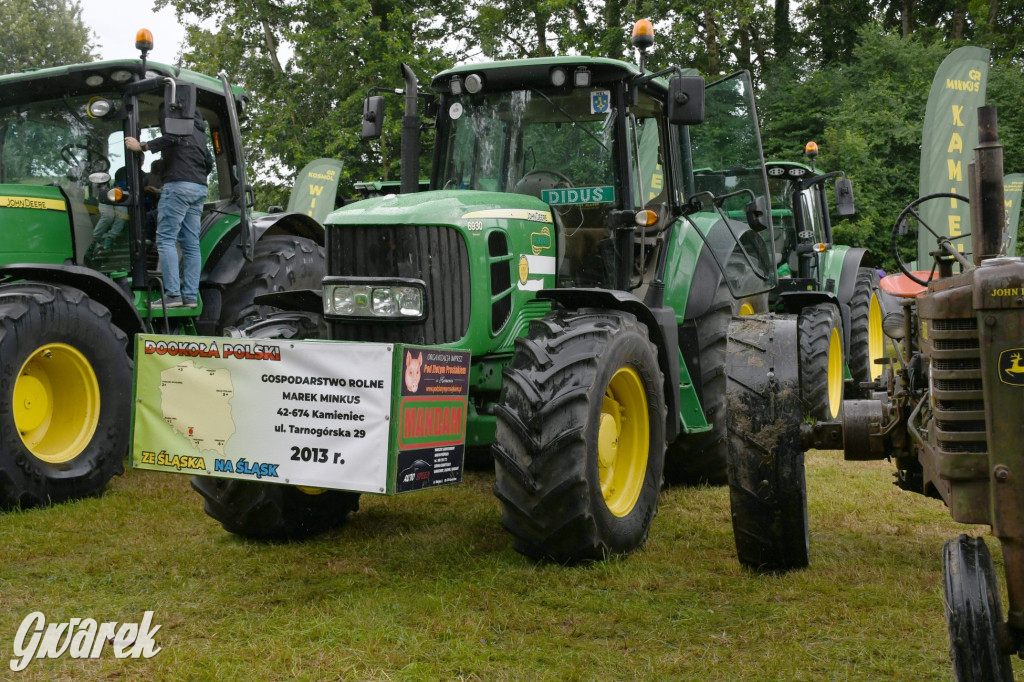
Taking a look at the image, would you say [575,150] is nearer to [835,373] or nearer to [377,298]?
[377,298]

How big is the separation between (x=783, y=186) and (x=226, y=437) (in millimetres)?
7943

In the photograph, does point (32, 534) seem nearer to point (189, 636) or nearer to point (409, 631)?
point (189, 636)

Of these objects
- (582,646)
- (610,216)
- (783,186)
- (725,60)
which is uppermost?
(725,60)

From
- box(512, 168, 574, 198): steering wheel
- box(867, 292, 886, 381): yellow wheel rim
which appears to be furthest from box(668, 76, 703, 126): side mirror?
box(867, 292, 886, 381): yellow wheel rim

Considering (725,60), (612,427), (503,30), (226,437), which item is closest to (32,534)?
(226,437)

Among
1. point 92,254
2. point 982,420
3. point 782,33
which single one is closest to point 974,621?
point 982,420

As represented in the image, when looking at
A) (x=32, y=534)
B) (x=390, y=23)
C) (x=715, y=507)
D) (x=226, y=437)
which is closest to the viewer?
(x=226, y=437)

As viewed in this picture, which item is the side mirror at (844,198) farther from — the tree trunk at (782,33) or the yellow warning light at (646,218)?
the tree trunk at (782,33)

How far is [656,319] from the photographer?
542 cm

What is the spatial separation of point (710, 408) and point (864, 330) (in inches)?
191

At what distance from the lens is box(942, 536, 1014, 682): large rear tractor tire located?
2760mm

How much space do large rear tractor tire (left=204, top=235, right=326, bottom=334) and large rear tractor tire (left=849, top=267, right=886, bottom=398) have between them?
506 centimetres

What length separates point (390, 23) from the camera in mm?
21406

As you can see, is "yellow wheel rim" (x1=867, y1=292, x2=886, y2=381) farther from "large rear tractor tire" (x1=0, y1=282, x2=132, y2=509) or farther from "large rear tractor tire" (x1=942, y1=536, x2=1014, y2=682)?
"large rear tractor tire" (x1=942, y1=536, x2=1014, y2=682)
